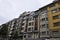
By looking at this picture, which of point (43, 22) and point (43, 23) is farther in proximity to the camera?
point (43, 22)

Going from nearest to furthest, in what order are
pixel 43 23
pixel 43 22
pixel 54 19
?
pixel 54 19 < pixel 43 23 < pixel 43 22

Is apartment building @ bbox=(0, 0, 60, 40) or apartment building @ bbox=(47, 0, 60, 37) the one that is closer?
apartment building @ bbox=(47, 0, 60, 37)

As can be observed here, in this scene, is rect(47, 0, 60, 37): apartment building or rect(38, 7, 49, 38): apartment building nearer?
rect(47, 0, 60, 37): apartment building

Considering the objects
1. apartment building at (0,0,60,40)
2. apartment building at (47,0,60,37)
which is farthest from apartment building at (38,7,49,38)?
apartment building at (47,0,60,37)

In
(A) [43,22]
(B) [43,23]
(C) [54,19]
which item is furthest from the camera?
(A) [43,22]

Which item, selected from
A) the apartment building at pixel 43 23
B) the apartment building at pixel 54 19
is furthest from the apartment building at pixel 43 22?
the apartment building at pixel 54 19

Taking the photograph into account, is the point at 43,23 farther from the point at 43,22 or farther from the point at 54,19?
the point at 54,19

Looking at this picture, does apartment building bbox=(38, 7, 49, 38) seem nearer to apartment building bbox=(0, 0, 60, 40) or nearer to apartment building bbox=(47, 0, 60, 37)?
apartment building bbox=(0, 0, 60, 40)

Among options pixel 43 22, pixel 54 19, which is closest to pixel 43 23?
pixel 43 22

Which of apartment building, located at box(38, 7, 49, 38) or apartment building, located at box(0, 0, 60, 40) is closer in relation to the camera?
apartment building, located at box(0, 0, 60, 40)

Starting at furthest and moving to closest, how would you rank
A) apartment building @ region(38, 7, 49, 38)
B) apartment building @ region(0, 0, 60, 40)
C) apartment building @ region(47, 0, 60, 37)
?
apartment building @ region(38, 7, 49, 38) < apartment building @ region(0, 0, 60, 40) < apartment building @ region(47, 0, 60, 37)

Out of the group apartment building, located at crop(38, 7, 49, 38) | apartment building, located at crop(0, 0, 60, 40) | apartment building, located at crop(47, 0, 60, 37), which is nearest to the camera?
apartment building, located at crop(47, 0, 60, 37)

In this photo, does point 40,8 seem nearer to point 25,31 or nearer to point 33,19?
point 33,19

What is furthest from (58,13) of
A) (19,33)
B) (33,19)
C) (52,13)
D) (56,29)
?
(19,33)
